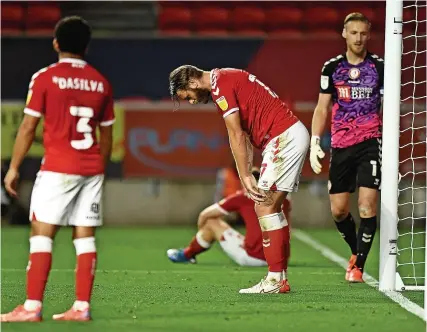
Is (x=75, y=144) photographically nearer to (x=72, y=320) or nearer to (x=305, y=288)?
(x=72, y=320)

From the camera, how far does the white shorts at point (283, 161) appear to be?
24.3 feet

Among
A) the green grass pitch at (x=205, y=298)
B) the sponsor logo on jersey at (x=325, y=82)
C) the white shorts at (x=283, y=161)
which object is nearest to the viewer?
the green grass pitch at (x=205, y=298)

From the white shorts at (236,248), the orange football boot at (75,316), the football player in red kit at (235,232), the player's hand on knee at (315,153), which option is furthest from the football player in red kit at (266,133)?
the white shorts at (236,248)

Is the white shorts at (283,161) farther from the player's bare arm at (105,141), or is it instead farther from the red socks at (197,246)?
the red socks at (197,246)

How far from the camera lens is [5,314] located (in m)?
6.03

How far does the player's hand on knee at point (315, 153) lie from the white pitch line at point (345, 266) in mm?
960

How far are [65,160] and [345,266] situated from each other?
15.0ft

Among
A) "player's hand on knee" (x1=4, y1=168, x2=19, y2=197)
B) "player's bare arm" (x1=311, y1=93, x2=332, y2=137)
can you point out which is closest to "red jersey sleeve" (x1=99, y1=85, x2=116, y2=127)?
"player's hand on knee" (x1=4, y1=168, x2=19, y2=197)

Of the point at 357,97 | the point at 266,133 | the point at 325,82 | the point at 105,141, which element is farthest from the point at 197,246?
the point at 105,141

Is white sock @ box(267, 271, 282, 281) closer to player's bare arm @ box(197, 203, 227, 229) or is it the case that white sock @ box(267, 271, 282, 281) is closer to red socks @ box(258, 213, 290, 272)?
red socks @ box(258, 213, 290, 272)

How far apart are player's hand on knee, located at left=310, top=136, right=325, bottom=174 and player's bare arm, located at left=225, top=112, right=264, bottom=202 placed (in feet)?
3.69

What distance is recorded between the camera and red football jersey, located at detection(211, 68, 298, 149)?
727 cm

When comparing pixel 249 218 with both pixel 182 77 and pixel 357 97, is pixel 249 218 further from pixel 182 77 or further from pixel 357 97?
pixel 182 77

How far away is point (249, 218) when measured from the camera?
9.66 m
